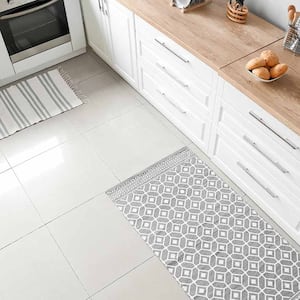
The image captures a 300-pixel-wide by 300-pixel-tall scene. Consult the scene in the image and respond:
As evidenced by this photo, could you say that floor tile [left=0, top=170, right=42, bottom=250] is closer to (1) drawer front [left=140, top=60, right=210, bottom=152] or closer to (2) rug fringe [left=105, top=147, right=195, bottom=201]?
(2) rug fringe [left=105, top=147, right=195, bottom=201]

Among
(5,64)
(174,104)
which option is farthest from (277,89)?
(5,64)

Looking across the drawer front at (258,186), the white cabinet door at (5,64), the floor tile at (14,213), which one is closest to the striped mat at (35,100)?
the white cabinet door at (5,64)

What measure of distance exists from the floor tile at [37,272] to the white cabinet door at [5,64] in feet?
4.36

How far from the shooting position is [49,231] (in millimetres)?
2195

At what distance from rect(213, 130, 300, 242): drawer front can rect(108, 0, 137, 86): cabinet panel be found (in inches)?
Answer: 34.0

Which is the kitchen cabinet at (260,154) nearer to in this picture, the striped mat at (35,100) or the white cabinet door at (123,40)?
the white cabinet door at (123,40)

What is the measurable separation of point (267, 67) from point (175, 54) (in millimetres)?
548

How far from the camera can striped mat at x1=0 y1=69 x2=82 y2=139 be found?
277cm

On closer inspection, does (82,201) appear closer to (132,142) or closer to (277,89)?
(132,142)

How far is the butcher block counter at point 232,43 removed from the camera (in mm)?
1757

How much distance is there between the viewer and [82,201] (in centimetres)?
232

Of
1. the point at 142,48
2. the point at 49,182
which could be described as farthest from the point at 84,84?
the point at 49,182

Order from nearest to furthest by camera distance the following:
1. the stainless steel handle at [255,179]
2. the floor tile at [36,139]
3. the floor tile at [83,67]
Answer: the stainless steel handle at [255,179] < the floor tile at [36,139] < the floor tile at [83,67]

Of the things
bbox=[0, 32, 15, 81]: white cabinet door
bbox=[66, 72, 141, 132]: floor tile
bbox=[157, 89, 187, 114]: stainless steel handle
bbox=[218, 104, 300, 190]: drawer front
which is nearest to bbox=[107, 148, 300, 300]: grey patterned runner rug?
bbox=[157, 89, 187, 114]: stainless steel handle
